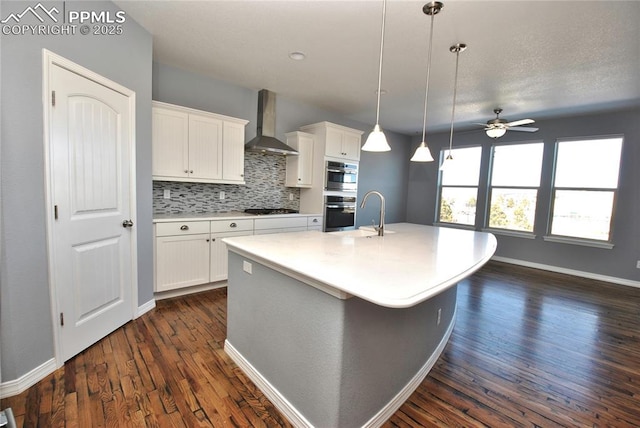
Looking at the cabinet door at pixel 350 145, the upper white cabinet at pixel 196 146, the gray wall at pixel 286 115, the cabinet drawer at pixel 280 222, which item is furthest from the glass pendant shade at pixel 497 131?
the upper white cabinet at pixel 196 146

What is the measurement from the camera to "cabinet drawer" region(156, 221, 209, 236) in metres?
2.89

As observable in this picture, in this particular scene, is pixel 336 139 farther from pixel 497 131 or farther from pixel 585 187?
pixel 585 187

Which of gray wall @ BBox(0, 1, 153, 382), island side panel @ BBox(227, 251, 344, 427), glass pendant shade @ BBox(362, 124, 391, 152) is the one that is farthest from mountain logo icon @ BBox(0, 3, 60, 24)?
glass pendant shade @ BBox(362, 124, 391, 152)

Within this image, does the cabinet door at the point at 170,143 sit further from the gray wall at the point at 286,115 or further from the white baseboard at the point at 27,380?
the white baseboard at the point at 27,380

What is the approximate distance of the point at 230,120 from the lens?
138 inches

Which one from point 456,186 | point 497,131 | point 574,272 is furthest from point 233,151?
point 574,272

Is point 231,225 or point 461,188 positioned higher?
point 461,188

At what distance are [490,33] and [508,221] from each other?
413 cm

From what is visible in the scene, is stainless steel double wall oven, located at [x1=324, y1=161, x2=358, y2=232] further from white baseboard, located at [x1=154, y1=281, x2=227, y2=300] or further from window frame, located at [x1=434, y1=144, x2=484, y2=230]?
window frame, located at [x1=434, y1=144, x2=484, y2=230]

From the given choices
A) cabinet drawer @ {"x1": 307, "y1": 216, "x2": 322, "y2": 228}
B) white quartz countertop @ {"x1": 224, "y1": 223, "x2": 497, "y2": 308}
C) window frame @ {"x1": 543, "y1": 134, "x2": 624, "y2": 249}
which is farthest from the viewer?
window frame @ {"x1": 543, "y1": 134, "x2": 624, "y2": 249}

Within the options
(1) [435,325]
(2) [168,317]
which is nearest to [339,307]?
(1) [435,325]

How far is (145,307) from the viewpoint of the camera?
271 cm

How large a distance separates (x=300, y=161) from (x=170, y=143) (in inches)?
71.6

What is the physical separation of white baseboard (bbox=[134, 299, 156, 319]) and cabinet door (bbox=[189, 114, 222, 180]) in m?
1.39
